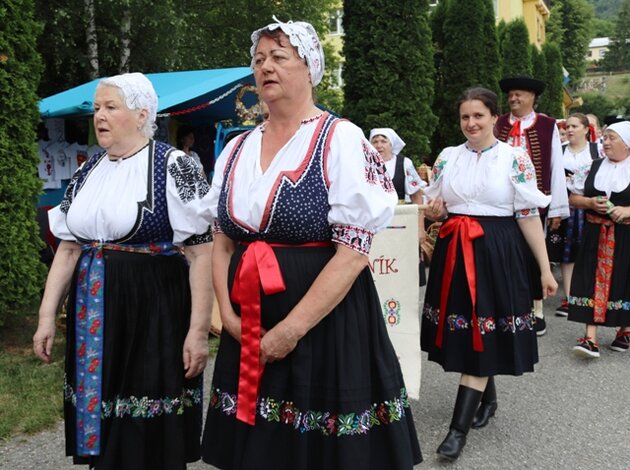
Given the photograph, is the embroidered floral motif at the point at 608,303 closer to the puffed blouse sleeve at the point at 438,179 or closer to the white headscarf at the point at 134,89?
the puffed blouse sleeve at the point at 438,179

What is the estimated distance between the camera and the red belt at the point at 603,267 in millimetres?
5367

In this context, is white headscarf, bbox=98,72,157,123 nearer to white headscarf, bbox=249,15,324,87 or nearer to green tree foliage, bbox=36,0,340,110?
white headscarf, bbox=249,15,324,87

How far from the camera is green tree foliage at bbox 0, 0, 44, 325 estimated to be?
525 centimetres

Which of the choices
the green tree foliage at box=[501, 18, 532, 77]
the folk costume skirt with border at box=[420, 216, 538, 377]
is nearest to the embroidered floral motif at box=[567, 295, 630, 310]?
the folk costume skirt with border at box=[420, 216, 538, 377]

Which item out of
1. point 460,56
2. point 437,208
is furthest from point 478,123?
point 460,56

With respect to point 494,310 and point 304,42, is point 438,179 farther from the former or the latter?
point 304,42

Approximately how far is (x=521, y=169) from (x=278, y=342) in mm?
1965

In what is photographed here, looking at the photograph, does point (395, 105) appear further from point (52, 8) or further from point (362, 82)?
point (52, 8)

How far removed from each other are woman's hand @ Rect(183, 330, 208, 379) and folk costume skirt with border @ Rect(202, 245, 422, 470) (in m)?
0.41

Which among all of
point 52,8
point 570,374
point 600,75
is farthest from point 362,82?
point 600,75

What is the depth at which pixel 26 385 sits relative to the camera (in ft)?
14.9

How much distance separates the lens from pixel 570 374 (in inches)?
193

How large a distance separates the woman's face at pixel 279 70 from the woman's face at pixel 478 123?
1560mm

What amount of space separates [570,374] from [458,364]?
179cm
